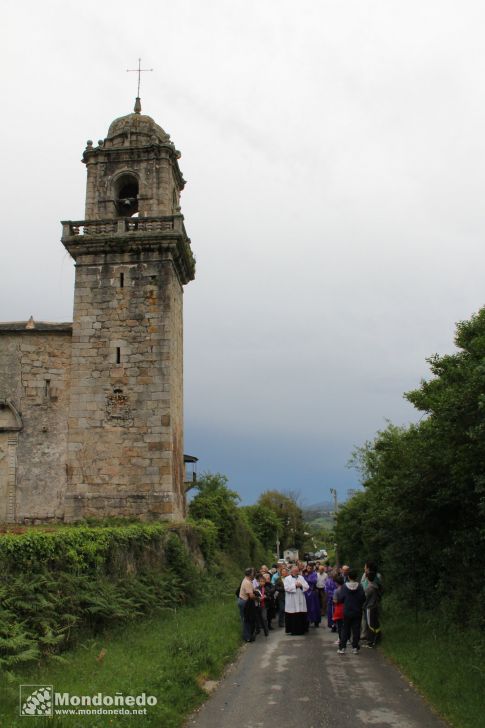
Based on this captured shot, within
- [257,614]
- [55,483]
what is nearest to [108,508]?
[55,483]

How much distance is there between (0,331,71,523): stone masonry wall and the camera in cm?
2012

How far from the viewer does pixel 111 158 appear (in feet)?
75.7

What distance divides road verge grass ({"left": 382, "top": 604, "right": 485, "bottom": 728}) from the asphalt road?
203 millimetres

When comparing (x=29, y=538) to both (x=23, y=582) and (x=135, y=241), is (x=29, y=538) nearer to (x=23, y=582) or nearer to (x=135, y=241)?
(x=23, y=582)

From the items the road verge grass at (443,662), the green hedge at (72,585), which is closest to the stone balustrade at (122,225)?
the green hedge at (72,585)

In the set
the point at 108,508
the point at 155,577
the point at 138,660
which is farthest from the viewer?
the point at 108,508

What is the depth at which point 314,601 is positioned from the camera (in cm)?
1714

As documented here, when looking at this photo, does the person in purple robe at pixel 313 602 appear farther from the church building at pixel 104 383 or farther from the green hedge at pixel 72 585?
the church building at pixel 104 383

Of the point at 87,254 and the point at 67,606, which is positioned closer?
the point at 67,606

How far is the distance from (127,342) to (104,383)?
1.50 m

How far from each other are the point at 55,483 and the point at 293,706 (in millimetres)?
13641

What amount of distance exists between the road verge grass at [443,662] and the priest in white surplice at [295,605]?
77.7 inches

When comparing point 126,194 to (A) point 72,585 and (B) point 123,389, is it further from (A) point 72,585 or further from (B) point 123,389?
(A) point 72,585

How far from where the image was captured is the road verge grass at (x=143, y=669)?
7.43 meters
